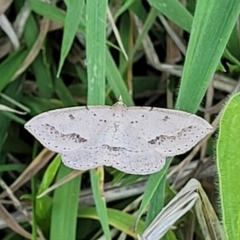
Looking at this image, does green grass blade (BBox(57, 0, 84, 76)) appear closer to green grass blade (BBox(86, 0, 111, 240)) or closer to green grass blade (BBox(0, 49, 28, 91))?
green grass blade (BBox(86, 0, 111, 240))

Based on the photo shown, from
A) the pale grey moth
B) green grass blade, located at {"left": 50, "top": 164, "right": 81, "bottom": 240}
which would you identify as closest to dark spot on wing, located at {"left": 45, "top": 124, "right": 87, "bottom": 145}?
the pale grey moth

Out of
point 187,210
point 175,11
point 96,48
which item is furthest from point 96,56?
point 187,210

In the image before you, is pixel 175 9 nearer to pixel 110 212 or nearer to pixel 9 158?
pixel 110 212

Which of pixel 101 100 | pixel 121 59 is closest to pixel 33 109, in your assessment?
pixel 121 59

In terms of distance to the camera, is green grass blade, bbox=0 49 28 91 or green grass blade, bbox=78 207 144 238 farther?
green grass blade, bbox=0 49 28 91

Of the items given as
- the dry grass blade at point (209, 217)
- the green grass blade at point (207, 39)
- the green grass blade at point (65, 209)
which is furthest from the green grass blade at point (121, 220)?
the green grass blade at point (207, 39)

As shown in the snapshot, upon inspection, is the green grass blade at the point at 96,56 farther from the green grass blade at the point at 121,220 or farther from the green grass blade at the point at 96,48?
the green grass blade at the point at 121,220
